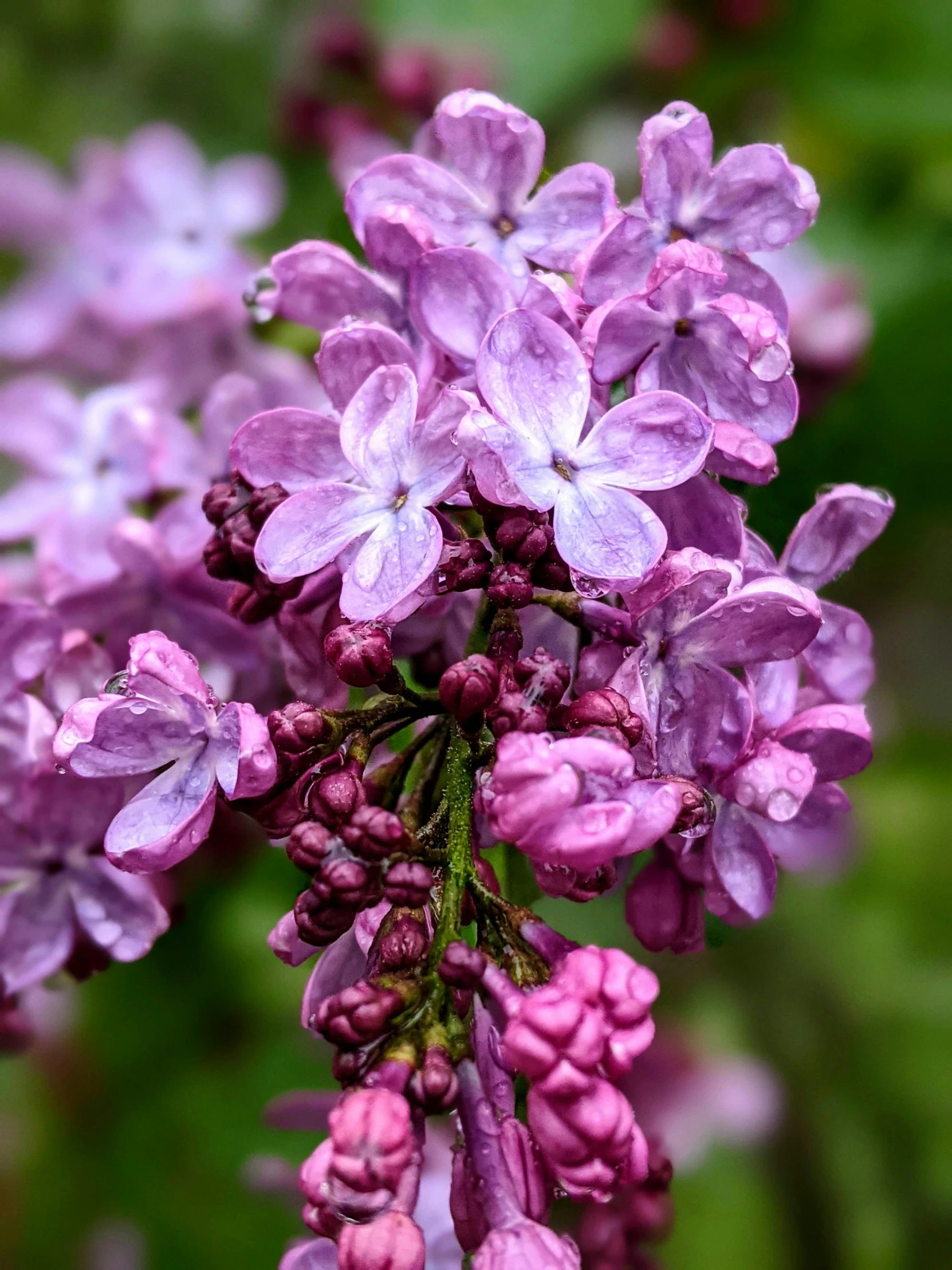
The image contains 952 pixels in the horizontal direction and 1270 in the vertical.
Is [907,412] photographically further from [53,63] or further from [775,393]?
[53,63]

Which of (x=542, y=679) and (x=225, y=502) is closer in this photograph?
(x=542, y=679)

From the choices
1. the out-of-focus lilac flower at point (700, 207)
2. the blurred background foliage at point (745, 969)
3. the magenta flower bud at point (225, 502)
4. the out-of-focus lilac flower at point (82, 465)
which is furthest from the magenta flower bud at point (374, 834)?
the blurred background foliage at point (745, 969)

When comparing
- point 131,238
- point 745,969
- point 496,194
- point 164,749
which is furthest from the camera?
point 745,969

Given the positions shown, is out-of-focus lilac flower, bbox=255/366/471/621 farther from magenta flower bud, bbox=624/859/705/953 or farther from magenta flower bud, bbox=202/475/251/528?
magenta flower bud, bbox=624/859/705/953

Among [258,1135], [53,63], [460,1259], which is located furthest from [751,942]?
[53,63]

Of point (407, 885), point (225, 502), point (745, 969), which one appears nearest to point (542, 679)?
point (407, 885)

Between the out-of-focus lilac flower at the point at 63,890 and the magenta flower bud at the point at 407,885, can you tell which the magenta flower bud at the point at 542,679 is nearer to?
the magenta flower bud at the point at 407,885

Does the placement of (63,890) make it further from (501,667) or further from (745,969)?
(745,969)

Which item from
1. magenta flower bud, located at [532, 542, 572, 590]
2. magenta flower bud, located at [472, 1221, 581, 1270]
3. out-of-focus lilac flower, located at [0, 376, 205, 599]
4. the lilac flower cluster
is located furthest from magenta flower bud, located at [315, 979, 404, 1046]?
out-of-focus lilac flower, located at [0, 376, 205, 599]
